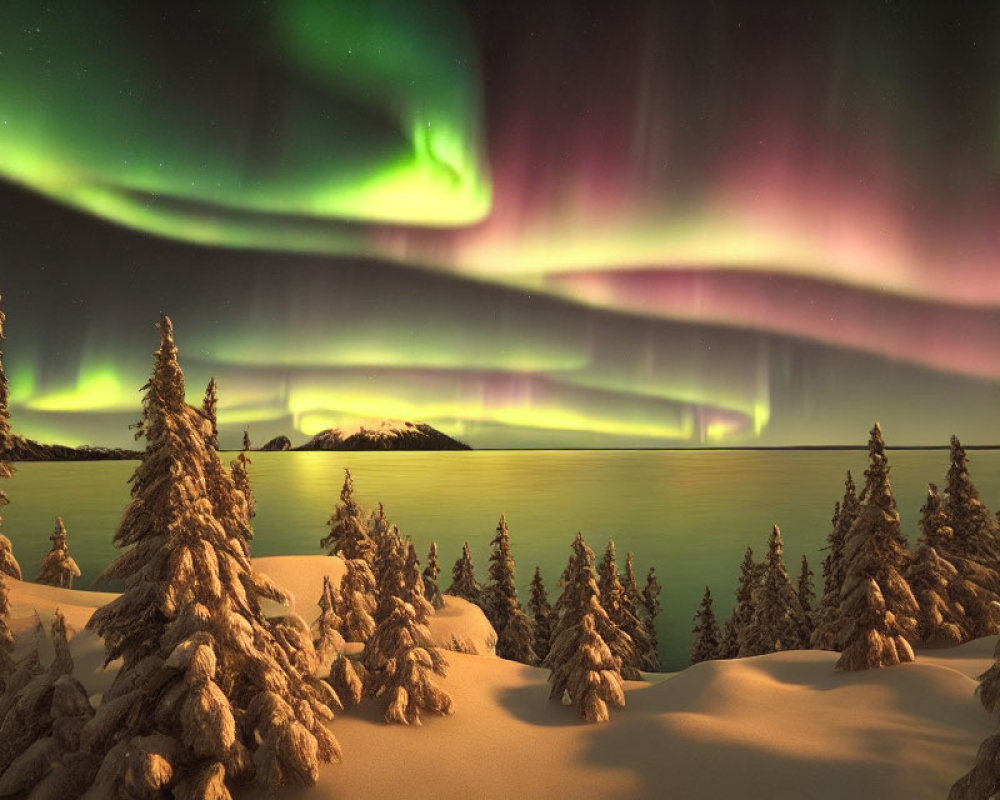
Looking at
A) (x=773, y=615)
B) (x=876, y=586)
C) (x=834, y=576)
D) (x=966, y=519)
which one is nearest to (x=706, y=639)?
(x=773, y=615)

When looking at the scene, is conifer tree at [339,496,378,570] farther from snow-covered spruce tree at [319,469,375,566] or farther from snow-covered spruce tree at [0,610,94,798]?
snow-covered spruce tree at [0,610,94,798]

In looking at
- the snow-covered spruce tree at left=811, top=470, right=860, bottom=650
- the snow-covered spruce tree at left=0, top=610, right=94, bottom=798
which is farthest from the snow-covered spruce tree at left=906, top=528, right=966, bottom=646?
the snow-covered spruce tree at left=0, top=610, right=94, bottom=798

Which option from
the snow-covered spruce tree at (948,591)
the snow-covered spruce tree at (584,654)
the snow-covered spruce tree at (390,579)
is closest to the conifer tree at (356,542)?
the snow-covered spruce tree at (390,579)

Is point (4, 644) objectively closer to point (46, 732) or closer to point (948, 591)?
point (46, 732)

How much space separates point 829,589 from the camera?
164ft

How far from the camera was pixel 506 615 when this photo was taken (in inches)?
2034

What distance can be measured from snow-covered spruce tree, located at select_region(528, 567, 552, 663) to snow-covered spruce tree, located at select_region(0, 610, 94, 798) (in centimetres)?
4626

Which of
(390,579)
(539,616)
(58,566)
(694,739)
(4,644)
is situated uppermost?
(390,579)

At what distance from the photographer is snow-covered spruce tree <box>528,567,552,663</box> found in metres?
56.8

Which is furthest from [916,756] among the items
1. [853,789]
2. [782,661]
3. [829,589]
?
[829,589]

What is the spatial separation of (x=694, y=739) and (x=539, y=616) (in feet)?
143

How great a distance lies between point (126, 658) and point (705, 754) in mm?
16420

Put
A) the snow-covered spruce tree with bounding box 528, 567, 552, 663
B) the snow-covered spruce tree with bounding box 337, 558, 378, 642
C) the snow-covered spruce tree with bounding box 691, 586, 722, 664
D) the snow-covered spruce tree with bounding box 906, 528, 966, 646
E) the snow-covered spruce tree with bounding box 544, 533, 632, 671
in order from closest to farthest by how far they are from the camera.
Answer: the snow-covered spruce tree with bounding box 544, 533, 632, 671 < the snow-covered spruce tree with bounding box 906, 528, 966, 646 < the snow-covered spruce tree with bounding box 337, 558, 378, 642 < the snow-covered spruce tree with bounding box 528, 567, 552, 663 < the snow-covered spruce tree with bounding box 691, 586, 722, 664

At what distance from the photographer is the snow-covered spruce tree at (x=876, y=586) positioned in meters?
24.2
